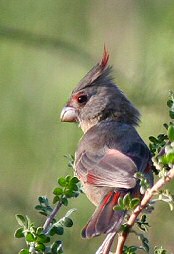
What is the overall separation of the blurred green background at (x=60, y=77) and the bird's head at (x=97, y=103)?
73cm

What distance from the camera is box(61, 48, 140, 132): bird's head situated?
589 centimetres

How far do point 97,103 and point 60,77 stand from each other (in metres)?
1.61

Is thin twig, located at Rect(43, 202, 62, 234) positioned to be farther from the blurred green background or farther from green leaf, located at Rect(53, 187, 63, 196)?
the blurred green background

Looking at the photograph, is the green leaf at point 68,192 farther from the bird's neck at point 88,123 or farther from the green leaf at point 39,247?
the bird's neck at point 88,123

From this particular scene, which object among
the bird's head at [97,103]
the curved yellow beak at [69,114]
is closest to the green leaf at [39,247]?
the bird's head at [97,103]

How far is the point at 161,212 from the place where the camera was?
663 cm

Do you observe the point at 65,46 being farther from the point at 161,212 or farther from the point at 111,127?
the point at 111,127

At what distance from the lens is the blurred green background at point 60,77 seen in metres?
6.79

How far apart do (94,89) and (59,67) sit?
4.64 feet

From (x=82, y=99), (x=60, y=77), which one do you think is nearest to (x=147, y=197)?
(x=82, y=99)

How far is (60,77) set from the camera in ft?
24.9

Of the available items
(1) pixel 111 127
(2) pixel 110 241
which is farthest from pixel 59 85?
(2) pixel 110 241

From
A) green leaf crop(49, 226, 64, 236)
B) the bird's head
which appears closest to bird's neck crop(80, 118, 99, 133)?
the bird's head

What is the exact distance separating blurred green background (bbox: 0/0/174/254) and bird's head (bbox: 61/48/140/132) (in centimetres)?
73
